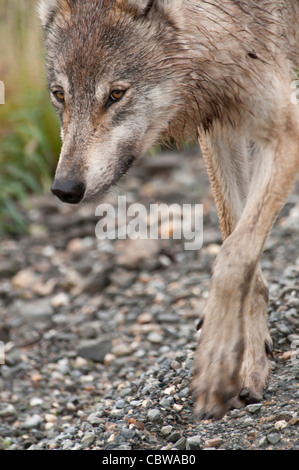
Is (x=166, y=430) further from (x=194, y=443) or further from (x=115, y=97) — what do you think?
(x=115, y=97)

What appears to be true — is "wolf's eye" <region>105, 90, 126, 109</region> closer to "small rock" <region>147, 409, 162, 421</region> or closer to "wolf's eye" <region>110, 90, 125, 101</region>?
"wolf's eye" <region>110, 90, 125, 101</region>

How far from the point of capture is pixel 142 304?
6.50 meters

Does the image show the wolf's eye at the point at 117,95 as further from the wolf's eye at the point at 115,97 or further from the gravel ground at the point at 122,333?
the gravel ground at the point at 122,333

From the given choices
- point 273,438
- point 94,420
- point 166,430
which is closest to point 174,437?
point 166,430

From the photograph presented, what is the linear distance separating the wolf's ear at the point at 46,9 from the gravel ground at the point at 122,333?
2.25 meters

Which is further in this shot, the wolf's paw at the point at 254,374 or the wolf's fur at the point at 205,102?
the wolf's paw at the point at 254,374

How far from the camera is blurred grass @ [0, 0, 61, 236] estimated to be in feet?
27.9

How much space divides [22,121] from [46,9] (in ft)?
15.9

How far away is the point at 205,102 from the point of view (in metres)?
4.20

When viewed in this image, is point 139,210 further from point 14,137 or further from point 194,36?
point 194,36

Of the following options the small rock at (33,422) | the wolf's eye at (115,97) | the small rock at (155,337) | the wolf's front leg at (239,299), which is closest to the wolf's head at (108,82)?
the wolf's eye at (115,97)

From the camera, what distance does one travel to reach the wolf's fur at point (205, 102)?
3646 mm

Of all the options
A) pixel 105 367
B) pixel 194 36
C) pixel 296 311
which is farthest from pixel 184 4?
pixel 105 367

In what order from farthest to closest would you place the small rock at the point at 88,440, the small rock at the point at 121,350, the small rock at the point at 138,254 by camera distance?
the small rock at the point at 138,254
the small rock at the point at 121,350
the small rock at the point at 88,440
